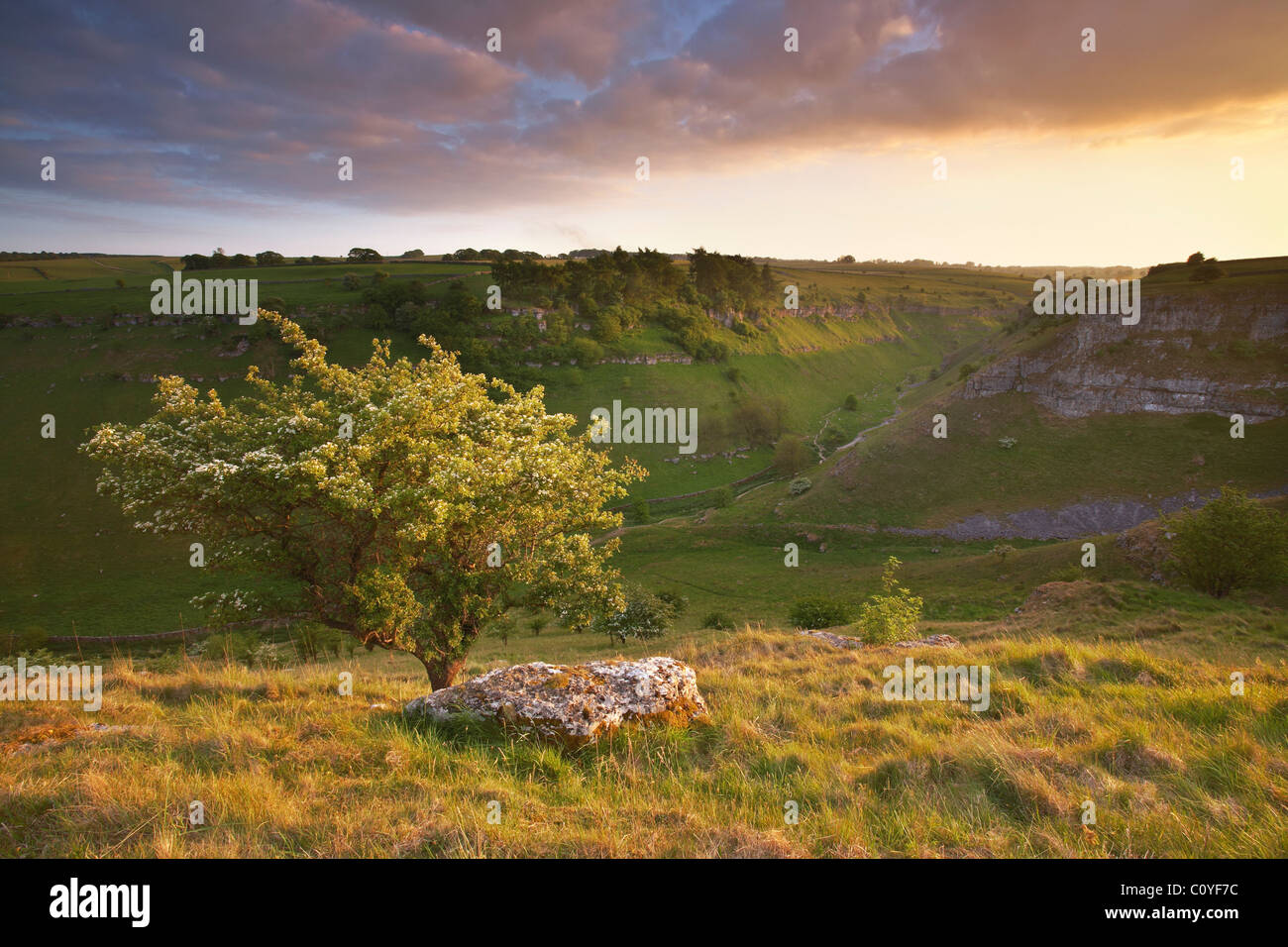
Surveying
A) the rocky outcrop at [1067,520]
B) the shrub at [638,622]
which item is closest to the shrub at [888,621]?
the shrub at [638,622]

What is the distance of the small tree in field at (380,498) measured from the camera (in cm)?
1202

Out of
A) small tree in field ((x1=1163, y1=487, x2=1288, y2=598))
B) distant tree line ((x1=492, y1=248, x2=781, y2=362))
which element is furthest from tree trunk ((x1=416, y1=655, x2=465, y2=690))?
distant tree line ((x1=492, y1=248, x2=781, y2=362))

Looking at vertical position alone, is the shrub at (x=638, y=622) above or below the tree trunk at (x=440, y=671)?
below

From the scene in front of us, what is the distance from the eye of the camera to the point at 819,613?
3197cm

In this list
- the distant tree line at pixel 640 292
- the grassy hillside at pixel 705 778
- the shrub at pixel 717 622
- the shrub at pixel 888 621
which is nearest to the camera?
the grassy hillside at pixel 705 778

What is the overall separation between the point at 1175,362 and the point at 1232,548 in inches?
1690

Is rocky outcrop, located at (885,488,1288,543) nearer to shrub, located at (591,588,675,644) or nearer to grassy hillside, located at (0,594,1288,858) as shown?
shrub, located at (591,588,675,644)

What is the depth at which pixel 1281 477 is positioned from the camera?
46188 millimetres

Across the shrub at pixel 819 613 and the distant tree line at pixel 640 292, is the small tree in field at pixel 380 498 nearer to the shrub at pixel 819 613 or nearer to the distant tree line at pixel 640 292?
the shrub at pixel 819 613

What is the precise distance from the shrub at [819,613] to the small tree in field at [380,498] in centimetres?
2019

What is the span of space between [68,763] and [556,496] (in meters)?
10.1

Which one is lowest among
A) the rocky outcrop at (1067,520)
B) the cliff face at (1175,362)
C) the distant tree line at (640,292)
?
the rocky outcrop at (1067,520)
